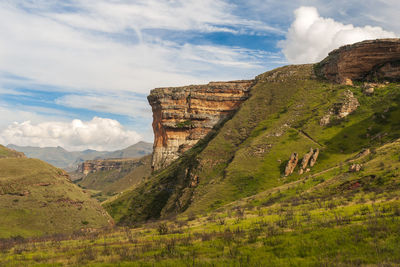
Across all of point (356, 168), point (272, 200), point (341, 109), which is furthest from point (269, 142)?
point (356, 168)

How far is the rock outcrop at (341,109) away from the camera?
271ft

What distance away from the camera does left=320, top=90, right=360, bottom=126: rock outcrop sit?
82.7m

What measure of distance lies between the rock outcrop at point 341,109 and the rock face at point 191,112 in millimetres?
48393

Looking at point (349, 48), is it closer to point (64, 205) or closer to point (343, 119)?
point (343, 119)

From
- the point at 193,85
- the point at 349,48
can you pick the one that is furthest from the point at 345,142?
the point at 193,85

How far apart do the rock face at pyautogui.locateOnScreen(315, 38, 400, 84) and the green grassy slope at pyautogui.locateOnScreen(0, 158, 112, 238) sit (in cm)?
8981

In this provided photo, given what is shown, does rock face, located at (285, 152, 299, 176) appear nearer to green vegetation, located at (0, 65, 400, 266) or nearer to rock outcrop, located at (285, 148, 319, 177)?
rock outcrop, located at (285, 148, 319, 177)

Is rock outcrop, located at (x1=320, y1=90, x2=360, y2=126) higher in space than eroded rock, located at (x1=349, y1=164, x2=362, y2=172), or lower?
higher

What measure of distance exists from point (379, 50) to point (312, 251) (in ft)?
320

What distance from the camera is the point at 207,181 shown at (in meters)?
77.2

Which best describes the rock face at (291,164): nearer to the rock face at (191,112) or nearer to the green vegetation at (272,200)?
the green vegetation at (272,200)

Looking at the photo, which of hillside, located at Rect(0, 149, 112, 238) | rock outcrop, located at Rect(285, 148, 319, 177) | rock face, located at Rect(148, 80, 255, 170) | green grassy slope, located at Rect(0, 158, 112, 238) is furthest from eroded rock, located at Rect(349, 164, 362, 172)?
rock face, located at Rect(148, 80, 255, 170)

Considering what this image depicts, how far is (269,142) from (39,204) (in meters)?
60.6

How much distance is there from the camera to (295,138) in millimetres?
78562
